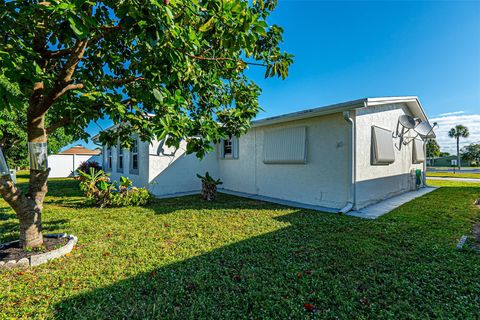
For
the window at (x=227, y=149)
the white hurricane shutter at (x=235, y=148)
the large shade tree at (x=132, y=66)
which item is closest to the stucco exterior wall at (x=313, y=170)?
the white hurricane shutter at (x=235, y=148)

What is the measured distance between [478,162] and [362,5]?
65.3 m

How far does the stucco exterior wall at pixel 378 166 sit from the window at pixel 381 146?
0.56 feet

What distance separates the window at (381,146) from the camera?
7355mm

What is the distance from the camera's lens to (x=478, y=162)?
160 ft

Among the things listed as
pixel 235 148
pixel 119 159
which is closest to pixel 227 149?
pixel 235 148

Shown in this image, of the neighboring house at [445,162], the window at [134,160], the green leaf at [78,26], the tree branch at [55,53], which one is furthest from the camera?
the neighboring house at [445,162]

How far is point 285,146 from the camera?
8086 mm

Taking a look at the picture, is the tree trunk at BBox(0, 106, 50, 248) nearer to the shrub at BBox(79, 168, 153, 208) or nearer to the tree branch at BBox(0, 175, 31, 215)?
the tree branch at BBox(0, 175, 31, 215)

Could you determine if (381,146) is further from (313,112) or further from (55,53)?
(55,53)

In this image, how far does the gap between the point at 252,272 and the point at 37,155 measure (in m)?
3.91

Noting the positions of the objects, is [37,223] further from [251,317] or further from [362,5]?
[362,5]

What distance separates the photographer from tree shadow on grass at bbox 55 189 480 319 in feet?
7.54

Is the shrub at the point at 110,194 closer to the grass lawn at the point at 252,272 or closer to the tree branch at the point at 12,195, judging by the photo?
the grass lawn at the point at 252,272

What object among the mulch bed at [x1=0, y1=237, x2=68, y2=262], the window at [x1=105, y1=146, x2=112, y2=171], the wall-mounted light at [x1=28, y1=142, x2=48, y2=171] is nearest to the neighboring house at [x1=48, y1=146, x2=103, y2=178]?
the window at [x1=105, y1=146, x2=112, y2=171]
